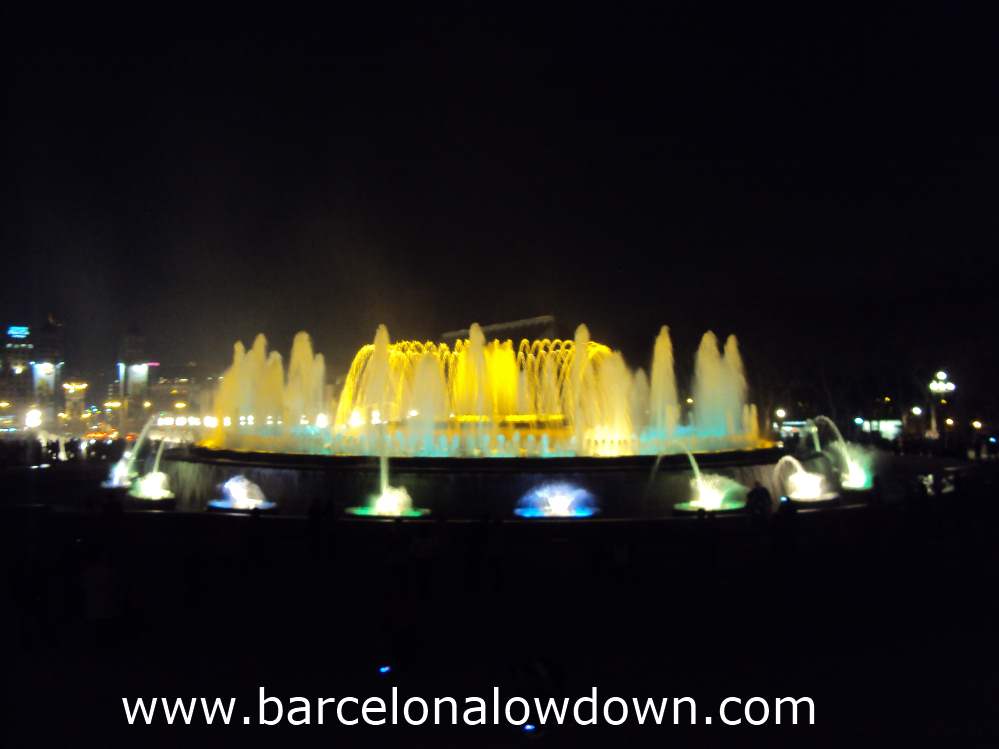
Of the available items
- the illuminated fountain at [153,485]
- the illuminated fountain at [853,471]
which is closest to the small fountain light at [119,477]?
the illuminated fountain at [153,485]

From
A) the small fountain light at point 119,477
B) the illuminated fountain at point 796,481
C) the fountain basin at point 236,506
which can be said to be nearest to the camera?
the fountain basin at point 236,506

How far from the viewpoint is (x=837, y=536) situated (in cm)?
1152

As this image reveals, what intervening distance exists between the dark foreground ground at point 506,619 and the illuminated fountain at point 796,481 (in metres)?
4.79

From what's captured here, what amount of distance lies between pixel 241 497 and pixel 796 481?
13089 mm

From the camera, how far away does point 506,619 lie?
27.8 ft

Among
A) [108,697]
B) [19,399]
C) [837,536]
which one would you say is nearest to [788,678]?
[837,536]

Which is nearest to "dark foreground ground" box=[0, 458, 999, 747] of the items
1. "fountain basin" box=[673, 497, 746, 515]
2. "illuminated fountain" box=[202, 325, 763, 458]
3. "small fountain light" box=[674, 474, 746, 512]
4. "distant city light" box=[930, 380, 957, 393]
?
"fountain basin" box=[673, 497, 746, 515]

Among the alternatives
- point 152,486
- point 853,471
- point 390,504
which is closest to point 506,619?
point 390,504

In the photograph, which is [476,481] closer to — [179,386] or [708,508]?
[708,508]

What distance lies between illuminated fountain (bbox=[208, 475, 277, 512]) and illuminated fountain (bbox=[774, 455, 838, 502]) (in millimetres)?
11783

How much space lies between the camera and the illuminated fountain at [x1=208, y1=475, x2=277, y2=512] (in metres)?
15.9

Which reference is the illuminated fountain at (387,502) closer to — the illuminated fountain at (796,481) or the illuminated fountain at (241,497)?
the illuminated fountain at (241,497)

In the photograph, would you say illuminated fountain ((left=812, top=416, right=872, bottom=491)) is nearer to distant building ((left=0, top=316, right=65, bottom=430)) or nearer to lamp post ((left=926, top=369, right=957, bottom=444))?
lamp post ((left=926, top=369, right=957, bottom=444))

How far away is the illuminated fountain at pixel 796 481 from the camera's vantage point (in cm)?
1733
